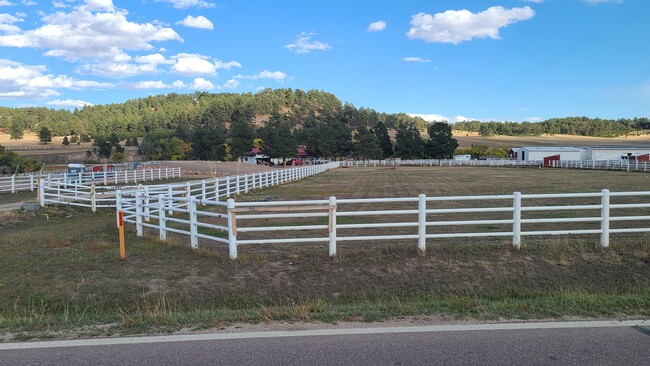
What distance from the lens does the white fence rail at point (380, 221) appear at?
8773mm

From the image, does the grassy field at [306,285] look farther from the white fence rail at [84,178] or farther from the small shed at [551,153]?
the small shed at [551,153]

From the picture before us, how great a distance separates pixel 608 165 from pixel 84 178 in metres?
58.3

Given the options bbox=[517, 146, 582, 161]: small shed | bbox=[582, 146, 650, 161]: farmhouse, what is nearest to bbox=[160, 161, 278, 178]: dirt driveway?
bbox=[517, 146, 582, 161]: small shed

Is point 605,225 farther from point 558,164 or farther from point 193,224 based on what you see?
point 558,164

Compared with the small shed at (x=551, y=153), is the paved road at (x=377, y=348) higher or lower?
lower

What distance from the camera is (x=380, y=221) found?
1423 centimetres

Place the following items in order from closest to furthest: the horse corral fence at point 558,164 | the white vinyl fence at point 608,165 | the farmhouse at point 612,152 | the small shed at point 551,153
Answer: the white vinyl fence at point 608,165 < the horse corral fence at point 558,164 < the farmhouse at point 612,152 < the small shed at point 551,153

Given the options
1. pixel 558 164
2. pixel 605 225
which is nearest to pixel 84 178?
pixel 605 225

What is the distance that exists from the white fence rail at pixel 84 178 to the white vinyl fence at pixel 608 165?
49566 millimetres

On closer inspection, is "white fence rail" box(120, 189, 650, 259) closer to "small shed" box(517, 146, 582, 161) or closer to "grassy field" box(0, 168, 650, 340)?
"grassy field" box(0, 168, 650, 340)

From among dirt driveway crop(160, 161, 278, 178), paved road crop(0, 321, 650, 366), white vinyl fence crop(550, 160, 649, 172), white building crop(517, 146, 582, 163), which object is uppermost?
white building crop(517, 146, 582, 163)

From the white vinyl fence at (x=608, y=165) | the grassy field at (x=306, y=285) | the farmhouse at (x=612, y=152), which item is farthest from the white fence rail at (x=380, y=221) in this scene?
the farmhouse at (x=612, y=152)

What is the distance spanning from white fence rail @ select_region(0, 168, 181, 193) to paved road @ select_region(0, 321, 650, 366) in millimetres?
17826

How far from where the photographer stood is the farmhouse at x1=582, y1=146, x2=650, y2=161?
80938 mm
